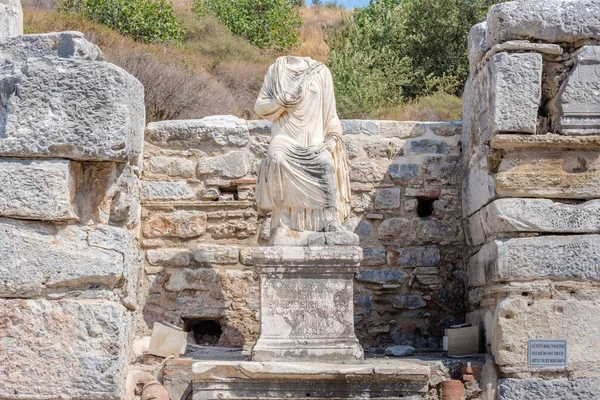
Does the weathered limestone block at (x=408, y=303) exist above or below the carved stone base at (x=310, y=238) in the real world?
below

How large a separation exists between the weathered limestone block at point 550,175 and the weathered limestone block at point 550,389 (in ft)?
3.93

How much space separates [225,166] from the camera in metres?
6.73

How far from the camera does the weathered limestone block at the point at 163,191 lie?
6.70 m

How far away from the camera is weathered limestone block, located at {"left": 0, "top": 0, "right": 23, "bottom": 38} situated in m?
4.89

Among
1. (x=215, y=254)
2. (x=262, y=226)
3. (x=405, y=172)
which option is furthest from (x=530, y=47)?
(x=215, y=254)

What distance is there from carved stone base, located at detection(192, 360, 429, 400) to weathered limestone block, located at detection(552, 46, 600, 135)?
188cm

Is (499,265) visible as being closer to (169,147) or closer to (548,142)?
(548,142)

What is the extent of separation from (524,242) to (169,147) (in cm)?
293

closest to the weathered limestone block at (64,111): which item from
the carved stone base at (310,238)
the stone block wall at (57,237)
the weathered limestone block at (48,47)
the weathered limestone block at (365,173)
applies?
the stone block wall at (57,237)

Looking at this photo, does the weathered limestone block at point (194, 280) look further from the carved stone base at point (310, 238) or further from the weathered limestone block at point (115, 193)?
the weathered limestone block at point (115, 193)

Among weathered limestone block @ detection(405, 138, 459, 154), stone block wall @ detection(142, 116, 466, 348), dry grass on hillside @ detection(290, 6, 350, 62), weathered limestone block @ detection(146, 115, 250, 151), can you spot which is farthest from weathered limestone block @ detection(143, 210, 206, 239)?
dry grass on hillside @ detection(290, 6, 350, 62)

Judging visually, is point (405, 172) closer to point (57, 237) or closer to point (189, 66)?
point (57, 237)

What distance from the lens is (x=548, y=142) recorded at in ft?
18.1

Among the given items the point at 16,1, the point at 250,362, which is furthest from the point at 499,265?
the point at 16,1
